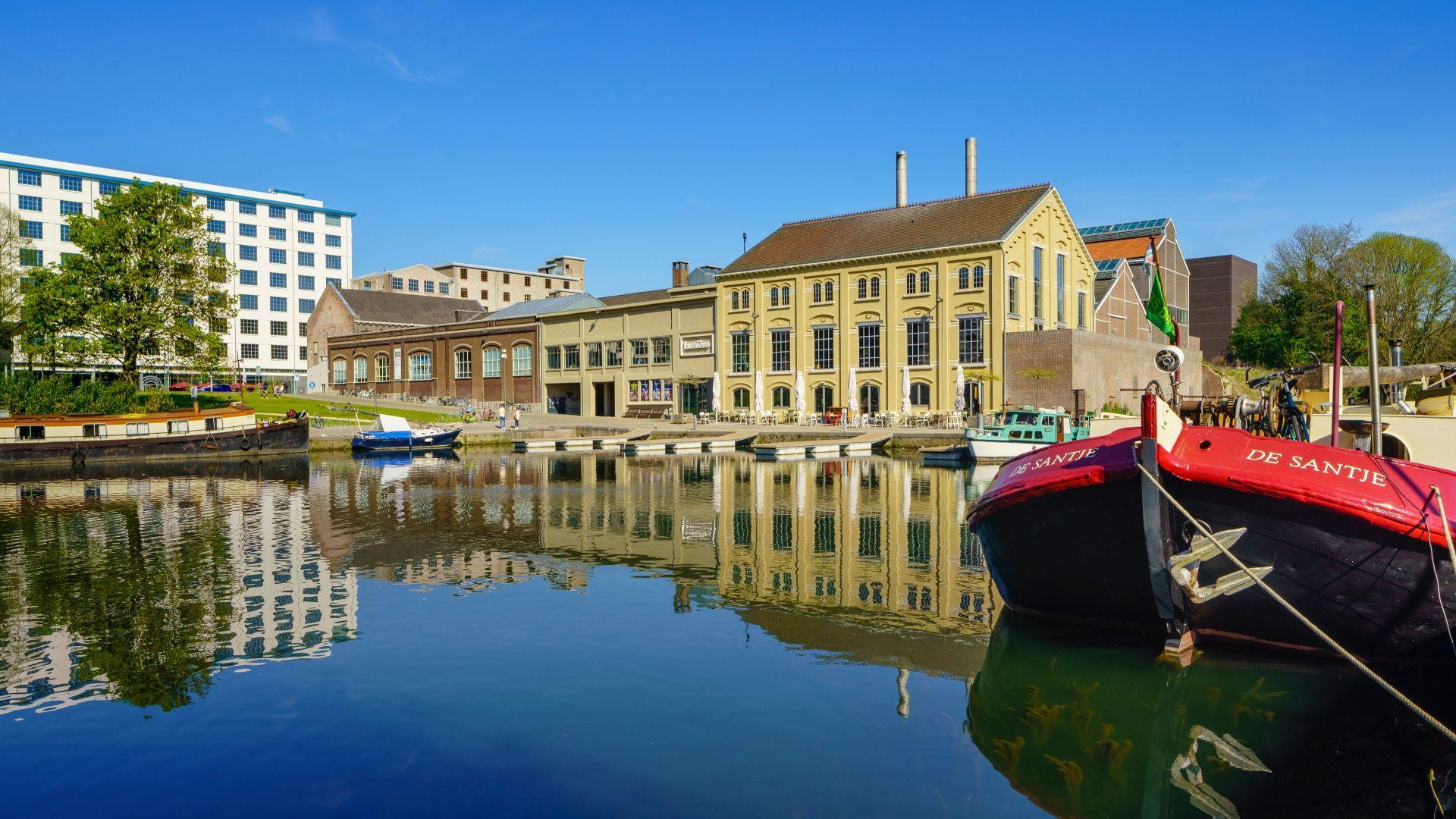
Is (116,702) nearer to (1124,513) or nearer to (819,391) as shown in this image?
(1124,513)

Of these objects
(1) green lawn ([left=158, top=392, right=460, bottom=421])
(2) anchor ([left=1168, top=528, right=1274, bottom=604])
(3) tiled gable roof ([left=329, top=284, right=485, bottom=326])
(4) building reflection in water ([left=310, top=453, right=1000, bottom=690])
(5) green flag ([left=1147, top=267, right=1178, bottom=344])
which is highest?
(3) tiled gable roof ([left=329, top=284, right=485, bottom=326])

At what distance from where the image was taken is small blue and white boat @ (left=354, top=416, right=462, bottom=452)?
4616cm

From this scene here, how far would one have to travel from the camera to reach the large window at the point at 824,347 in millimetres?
55469

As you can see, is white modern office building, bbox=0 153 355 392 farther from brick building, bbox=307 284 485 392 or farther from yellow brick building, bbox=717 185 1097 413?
yellow brick building, bbox=717 185 1097 413

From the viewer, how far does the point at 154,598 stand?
43.9ft

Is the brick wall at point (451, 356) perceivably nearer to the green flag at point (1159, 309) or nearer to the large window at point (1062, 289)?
the large window at point (1062, 289)

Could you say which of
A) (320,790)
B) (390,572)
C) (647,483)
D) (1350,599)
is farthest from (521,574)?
(647,483)

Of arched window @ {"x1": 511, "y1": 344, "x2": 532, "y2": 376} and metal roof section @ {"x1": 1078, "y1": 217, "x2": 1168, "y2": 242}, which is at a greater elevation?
metal roof section @ {"x1": 1078, "y1": 217, "x2": 1168, "y2": 242}

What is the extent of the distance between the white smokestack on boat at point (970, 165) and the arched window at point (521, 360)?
31.8m

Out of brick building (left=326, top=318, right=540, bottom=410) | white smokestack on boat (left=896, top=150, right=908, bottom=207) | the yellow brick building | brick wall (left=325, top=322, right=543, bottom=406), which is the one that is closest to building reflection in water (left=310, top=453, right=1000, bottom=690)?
the yellow brick building

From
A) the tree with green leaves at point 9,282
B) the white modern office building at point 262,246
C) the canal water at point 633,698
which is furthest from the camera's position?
the white modern office building at point 262,246

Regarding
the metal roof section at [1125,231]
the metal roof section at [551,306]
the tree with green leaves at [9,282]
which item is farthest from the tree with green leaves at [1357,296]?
the tree with green leaves at [9,282]

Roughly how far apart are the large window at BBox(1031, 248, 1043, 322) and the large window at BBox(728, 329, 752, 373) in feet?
54.8

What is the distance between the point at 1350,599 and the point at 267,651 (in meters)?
11.2
